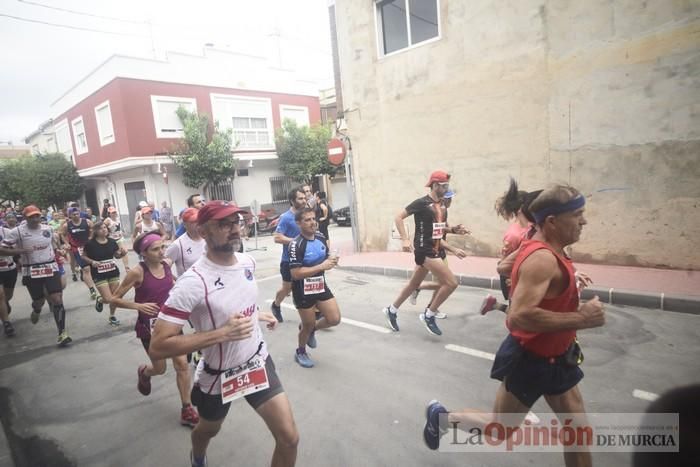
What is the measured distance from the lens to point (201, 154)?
1884cm

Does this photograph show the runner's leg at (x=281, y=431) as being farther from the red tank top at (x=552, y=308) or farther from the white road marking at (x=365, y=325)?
the white road marking at (x=365, y=325)

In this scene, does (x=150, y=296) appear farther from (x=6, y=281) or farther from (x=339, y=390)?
(x=6, y=281)

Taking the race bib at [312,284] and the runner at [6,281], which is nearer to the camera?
the race bib at [312,284]

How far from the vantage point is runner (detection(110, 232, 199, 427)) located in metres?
3.54

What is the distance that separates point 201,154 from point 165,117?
10.2 feet

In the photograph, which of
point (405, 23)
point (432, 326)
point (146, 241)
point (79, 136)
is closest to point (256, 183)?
point (79, 136)

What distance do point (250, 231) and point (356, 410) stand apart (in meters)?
17.7

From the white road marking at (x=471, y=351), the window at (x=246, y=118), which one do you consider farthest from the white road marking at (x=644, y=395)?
the window at (x=246, y=118)

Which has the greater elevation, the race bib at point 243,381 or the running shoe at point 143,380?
the race bib at point 243,381

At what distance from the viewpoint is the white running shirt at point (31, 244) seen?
20.0 ft

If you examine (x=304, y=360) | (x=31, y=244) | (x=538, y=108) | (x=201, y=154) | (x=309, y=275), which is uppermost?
(x=201, y=154)

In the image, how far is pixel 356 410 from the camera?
11.8ft

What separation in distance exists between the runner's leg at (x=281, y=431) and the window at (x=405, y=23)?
31.5ft

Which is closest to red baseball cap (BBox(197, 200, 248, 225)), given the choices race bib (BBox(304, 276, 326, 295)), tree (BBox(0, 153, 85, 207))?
race bib (BBox(304, 276, 326, 295))
